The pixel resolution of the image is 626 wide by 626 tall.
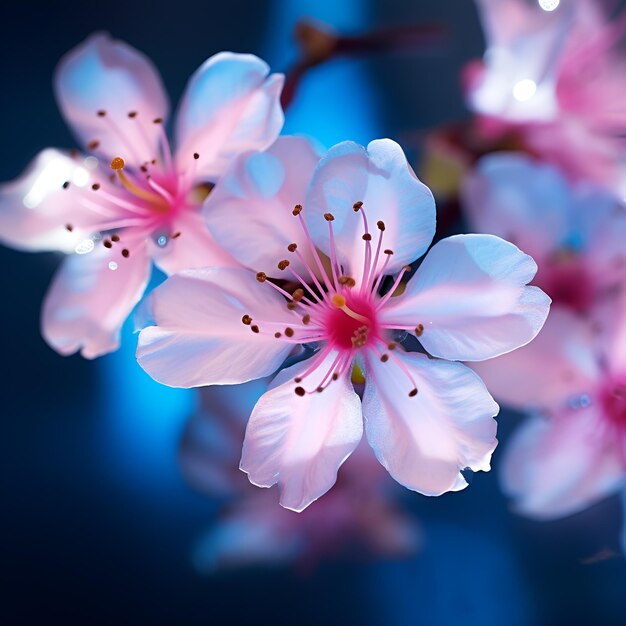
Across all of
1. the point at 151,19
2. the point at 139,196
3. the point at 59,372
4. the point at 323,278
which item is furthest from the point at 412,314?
the point at 151,19

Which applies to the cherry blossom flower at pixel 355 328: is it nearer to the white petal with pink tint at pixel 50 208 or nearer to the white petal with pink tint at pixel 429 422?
the white petal with pink tint at pixel 429 422

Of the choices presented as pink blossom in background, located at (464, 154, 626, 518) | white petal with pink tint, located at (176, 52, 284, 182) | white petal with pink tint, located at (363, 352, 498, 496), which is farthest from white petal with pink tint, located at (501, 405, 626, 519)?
white petal with pink tint, located at (176, 52, 284, 182)

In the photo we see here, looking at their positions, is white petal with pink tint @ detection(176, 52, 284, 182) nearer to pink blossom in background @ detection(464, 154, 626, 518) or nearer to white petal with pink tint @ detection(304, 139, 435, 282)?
white petal with pink tint @ detection(304, 139, 435, 282)

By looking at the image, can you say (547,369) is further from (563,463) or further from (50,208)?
(50,208)

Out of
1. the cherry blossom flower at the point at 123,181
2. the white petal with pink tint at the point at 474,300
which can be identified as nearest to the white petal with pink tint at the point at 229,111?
the cherry blossom flower at the point at 123,181

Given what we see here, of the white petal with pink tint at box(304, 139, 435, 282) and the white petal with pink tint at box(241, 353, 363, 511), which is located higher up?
the white petal with pink tint at box(304, 139, 435, 282)

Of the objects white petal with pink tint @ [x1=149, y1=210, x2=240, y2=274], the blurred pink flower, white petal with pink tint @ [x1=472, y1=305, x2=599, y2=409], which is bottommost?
white petal with pink tint @ [x1=149, y1=210, x2=240, y2=274]
